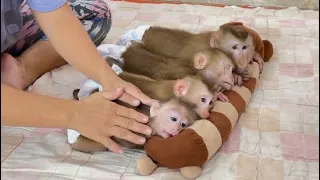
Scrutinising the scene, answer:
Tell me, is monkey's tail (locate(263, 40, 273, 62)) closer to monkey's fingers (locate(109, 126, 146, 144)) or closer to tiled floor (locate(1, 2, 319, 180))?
tiled floor (locate(1, 2, 319, 180))

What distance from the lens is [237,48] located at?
1174 mm

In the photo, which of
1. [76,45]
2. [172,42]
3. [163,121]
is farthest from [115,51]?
[163,121]

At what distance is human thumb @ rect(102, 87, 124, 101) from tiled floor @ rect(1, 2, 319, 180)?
0.35 ft

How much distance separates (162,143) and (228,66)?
31 cm

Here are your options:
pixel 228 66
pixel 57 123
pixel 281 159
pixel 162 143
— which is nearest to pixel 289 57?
pixel 228 66

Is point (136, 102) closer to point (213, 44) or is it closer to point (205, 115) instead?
point (205, 115)

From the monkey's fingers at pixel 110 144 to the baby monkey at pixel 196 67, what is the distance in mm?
216

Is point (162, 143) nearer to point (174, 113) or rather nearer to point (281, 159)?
point (174, 113)

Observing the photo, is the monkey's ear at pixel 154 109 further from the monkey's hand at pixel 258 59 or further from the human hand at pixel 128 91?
the monkey's hand at pixel 258 59

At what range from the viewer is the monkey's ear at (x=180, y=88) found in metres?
0.97

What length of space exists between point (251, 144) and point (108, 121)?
283 millimetres

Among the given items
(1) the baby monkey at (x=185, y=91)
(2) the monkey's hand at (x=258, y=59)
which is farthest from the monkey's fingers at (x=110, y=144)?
(2) the monkey's hand at (x=258, y=59)

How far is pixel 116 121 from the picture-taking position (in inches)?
35.3

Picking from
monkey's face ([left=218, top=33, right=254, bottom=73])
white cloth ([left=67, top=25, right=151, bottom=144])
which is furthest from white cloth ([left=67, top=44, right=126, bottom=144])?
monkey's face ([left=218, top=33, right=254, bottom=73])
